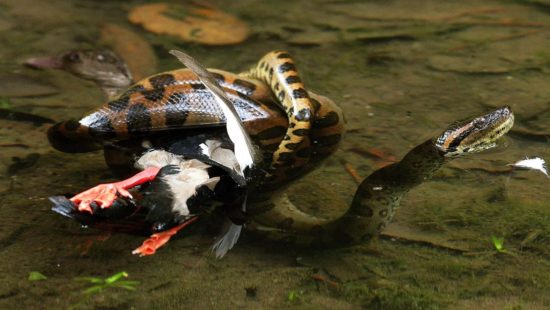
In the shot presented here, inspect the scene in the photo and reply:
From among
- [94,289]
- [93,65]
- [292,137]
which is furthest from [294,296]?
[93,65]

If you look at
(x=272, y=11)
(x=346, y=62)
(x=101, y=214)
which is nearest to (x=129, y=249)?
(x=101, y=214)

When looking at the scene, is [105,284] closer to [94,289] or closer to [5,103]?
[94,289]

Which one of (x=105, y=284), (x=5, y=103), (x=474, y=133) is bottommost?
(x=5, y=103)

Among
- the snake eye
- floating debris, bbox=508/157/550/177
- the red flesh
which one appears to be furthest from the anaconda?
the snake eye

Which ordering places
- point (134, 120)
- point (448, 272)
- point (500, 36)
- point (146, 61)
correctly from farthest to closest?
point (500, 36) → point (146, 61) → point (134, 120) → point (448, 272)

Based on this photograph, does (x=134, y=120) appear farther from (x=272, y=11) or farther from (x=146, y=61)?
(x=272, y=11)

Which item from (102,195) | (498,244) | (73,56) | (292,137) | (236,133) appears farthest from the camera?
(73,56)
